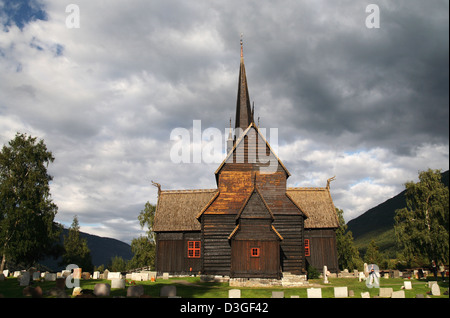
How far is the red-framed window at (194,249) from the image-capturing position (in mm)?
37688

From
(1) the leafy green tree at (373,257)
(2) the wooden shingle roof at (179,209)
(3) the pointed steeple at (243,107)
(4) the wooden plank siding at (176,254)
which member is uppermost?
(3) the pointed steeple at (243,107)

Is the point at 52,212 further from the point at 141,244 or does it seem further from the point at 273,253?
the point at 273,253

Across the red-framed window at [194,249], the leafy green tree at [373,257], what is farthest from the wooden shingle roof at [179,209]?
the leafy green tree at [373,257]

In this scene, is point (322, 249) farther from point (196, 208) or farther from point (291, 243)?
point (196, 208)

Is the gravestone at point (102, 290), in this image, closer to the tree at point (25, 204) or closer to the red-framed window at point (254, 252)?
the red-framed window at point (254, 252)

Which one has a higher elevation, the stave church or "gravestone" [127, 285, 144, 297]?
the stave church

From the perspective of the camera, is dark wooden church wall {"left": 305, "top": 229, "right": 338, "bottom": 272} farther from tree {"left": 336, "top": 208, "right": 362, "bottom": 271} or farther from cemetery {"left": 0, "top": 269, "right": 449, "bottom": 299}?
tree {"left": 336, "top": 208, "right": 362, "bottom": 271}

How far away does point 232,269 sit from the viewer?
91.9 ft

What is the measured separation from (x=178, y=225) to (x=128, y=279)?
28.6ft

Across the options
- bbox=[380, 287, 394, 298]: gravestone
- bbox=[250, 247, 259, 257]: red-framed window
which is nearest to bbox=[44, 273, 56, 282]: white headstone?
bbox=[250, 247, 259, 257]: red-framed window

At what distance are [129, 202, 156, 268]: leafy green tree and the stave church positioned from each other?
18148 millimetres

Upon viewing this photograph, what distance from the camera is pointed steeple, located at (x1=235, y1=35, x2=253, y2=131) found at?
43.4 metres

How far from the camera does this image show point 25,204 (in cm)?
3938
